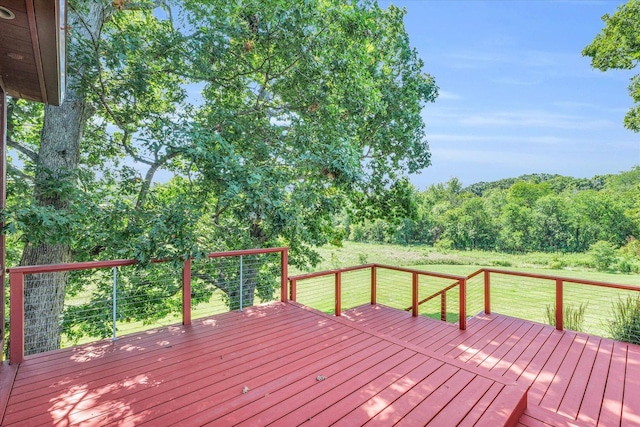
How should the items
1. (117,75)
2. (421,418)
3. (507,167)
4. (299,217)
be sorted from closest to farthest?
(421,418)
(117,75)
(299,217)
(507,167)

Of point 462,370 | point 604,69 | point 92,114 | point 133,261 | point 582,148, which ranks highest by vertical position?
point 582,148

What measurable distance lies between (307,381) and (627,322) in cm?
542

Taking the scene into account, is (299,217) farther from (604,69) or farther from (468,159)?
(468,159)

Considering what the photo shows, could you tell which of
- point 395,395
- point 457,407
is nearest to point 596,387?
point 457,407

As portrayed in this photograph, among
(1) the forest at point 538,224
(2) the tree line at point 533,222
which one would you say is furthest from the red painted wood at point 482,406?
(1) the forest at point 538,224

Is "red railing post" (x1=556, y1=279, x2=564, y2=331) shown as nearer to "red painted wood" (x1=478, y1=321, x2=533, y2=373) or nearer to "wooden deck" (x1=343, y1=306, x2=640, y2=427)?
"wooden deck" (x1=343, y1=306, x2=640, y2=427)

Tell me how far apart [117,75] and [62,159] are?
5.40 feet

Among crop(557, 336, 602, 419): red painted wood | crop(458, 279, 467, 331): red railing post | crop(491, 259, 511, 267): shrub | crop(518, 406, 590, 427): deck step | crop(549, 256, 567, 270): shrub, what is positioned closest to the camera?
crop(518, 406, 590, 427): deck step

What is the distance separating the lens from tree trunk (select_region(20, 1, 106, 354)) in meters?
4.56

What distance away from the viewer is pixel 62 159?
4863mm

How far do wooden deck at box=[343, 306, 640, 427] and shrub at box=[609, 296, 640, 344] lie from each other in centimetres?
110

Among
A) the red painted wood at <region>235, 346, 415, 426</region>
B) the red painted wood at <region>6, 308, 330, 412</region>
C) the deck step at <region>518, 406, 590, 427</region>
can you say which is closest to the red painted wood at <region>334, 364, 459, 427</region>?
the red painted wood at <region>235, 346, 415, 426</region>

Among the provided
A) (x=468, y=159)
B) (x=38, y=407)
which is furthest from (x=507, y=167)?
(x=38, y=407)

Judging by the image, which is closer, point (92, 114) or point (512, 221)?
point (92, 114)
